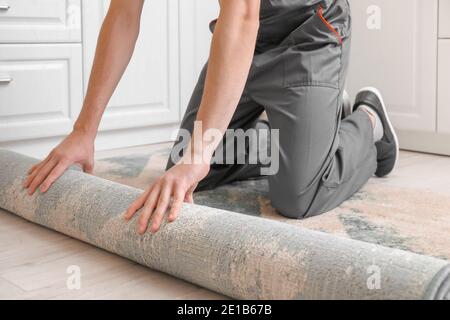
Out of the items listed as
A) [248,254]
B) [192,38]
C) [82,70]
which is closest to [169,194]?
[248,254]

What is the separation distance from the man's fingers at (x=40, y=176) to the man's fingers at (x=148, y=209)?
0.35 meters

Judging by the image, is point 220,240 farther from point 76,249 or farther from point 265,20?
point 265,20

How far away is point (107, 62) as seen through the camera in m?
1.41

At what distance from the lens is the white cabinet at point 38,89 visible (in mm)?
2119

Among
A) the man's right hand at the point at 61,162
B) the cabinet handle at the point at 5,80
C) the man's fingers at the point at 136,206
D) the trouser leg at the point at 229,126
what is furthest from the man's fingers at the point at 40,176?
the cabinet handle at the point at 5,80

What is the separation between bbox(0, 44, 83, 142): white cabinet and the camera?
2.12 meters

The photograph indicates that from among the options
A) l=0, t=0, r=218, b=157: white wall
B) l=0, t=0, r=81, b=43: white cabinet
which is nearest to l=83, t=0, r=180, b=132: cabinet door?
l=0, t=0, r=218, b=157: white wall

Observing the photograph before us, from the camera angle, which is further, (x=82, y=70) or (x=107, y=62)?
(x=82, y=70)

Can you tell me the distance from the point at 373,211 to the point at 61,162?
2.30 ft

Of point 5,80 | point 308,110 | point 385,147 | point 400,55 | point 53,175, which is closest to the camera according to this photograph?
point 53,175

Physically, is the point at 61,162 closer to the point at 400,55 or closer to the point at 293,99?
the point at 293,99

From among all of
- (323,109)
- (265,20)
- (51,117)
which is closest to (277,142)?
(323,109)

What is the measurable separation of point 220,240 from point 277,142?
0.54 m

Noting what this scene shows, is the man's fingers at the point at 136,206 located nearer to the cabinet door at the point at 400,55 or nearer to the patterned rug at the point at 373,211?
the patterned rug at the point at 373,211
